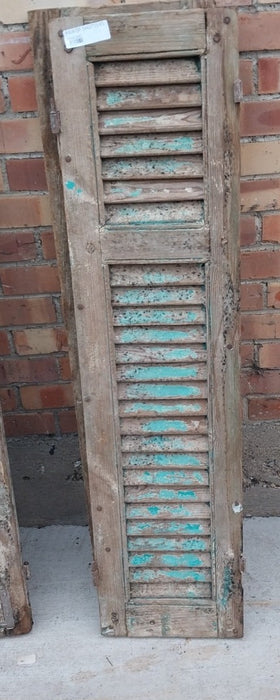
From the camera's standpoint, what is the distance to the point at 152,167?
1.48m

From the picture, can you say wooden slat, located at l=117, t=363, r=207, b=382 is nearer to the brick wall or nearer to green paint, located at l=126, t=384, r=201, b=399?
green paint, located at l=126, t=384, r=201, b=399

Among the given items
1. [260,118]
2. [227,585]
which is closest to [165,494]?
[227,585]

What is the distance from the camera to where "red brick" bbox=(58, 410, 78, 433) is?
219 cm

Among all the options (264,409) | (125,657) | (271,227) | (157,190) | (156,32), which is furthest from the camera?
(264,409)

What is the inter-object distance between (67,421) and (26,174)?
771mm

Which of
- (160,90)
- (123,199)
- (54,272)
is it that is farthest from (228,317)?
(54,272)

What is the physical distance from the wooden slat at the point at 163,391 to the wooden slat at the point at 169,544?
1.28ft

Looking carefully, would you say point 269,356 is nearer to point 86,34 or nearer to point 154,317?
point 154,317

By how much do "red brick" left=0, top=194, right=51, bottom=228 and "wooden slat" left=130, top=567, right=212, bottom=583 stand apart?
98 cm

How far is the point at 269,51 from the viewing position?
5.80 feet

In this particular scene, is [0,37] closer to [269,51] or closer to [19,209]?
[19,209]

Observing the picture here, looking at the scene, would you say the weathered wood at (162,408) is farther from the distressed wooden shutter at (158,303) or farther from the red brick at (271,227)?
the red brick at (271,227)

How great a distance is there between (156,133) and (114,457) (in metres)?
0.77

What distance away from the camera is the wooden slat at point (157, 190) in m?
1.49
